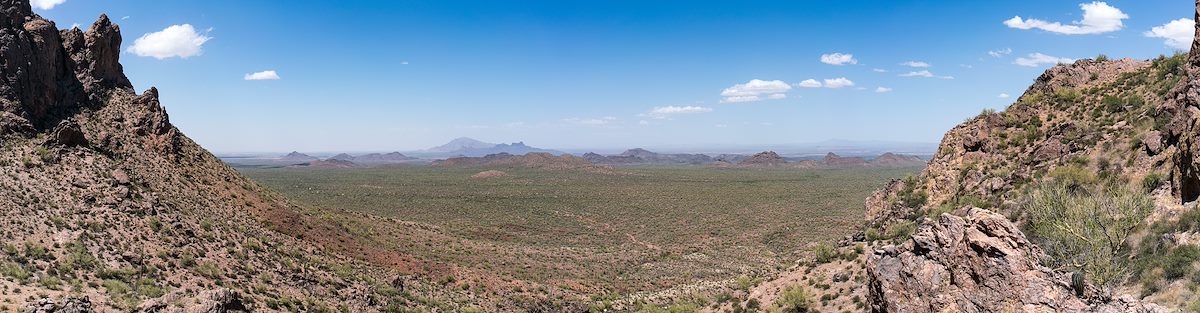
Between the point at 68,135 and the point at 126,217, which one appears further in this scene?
the point at 68,135

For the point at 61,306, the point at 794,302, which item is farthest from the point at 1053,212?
the point at 61,306

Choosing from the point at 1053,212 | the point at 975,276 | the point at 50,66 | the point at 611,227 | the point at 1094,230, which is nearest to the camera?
the point at 975,276

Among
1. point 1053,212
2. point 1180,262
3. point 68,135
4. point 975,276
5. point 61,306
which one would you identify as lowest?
point 61,306

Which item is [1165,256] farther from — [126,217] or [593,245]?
[593,245]

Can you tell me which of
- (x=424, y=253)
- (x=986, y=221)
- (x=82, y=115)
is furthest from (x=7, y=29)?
(x=986, y=221)

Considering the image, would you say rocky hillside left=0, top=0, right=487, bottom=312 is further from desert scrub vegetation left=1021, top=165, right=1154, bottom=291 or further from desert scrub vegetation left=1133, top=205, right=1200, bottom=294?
desert scrub vegetation left=1133, top=205, right=1200, bottom=294

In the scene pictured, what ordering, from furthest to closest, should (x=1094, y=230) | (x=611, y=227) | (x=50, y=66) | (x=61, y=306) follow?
1. (x=611, y=227)
2. (x=50, y=66)
3. (x=61, y=306)
4. (x=1094, y=230)
